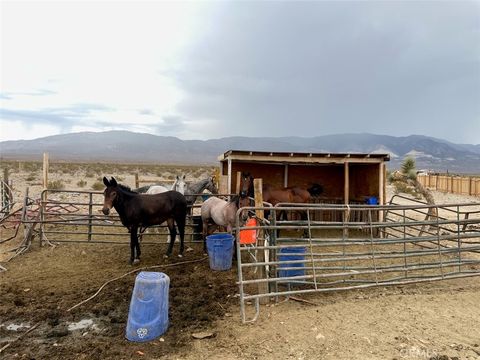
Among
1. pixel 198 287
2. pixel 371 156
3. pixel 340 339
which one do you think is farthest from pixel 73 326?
pixel 371 156

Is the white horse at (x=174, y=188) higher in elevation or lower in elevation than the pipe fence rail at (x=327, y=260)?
higher

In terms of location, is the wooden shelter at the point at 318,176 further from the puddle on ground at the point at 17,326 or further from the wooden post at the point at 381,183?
the puddle on ground at the point at 17,326

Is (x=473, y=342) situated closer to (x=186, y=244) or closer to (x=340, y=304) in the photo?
(x=340, y=304)

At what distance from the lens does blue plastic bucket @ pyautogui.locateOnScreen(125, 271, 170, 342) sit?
403 centimetres

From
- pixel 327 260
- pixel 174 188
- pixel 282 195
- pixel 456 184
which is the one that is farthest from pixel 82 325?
pixel 456 184

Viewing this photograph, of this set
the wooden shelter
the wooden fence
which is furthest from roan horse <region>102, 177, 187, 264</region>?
the wooden fence

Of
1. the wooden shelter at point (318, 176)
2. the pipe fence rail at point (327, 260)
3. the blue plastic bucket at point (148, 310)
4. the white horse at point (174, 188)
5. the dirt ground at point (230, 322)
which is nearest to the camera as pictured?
the dirt ground at point (230, 322)

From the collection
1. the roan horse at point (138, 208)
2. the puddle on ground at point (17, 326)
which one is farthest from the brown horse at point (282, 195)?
the puddle on ground at point (17, 326)

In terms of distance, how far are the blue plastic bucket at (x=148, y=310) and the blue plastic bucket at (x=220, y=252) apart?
233 centimetres

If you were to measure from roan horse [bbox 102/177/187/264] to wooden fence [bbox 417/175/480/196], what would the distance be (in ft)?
69.5

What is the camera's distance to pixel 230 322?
14.8 feet

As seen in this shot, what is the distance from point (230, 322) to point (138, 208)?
376 centimetres

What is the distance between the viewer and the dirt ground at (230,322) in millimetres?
3832

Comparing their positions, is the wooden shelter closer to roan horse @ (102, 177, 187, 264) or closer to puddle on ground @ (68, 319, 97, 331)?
roan horse @ (102, 177, 187, 264)
